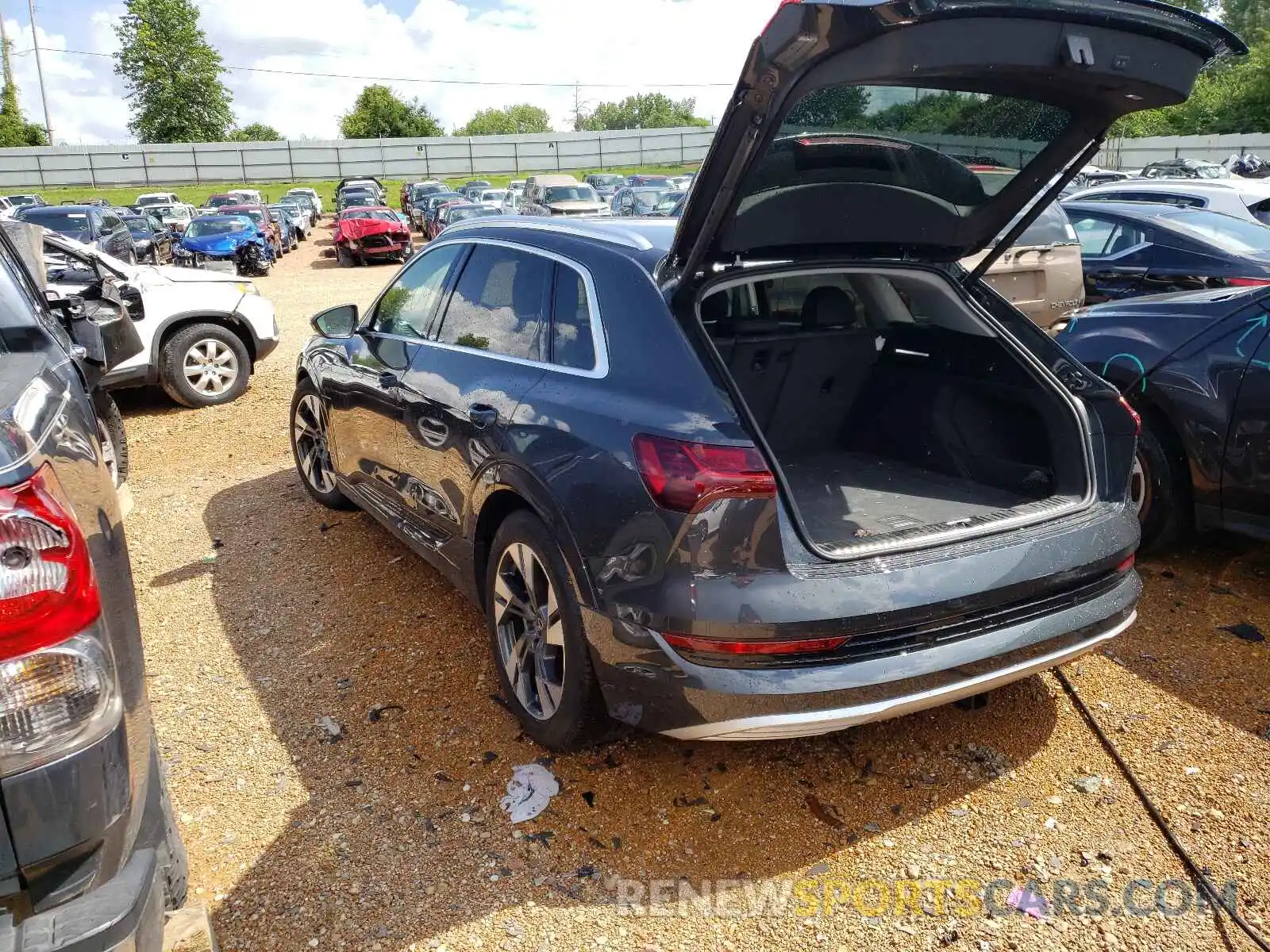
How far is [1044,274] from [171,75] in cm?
7772

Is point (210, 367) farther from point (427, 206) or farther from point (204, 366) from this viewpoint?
point (427, 206)

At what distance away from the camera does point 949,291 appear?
3.73 metres

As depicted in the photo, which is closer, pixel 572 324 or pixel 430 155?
pixel 572 324

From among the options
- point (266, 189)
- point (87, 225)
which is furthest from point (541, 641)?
point (266, 189)

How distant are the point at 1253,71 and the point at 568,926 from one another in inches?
2437

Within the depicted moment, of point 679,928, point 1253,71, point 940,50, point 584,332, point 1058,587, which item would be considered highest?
point 1253,71

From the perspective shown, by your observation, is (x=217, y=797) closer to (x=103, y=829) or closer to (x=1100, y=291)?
(x=103, y=829)

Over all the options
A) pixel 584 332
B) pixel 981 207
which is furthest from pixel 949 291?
pixel 584 332

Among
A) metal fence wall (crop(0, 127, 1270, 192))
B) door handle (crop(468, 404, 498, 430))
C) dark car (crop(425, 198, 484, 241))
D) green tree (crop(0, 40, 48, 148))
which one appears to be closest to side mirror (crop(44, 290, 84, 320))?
door handle (crop(468, 404, 498, 430))

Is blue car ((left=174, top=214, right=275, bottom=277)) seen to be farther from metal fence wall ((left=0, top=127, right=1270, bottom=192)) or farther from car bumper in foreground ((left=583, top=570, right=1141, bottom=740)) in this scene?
metal fence wall ((left=0, top=127, right=1270, bottom=192))

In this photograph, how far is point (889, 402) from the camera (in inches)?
169

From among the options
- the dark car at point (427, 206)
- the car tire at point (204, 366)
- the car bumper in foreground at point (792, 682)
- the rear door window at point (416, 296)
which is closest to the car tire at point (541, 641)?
the car bumper in foreground at point (792, 682)

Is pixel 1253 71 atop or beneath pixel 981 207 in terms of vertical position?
atop

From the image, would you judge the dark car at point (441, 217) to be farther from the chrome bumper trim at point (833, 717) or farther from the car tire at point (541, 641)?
the chrome bumper trim at point (833, 717)
